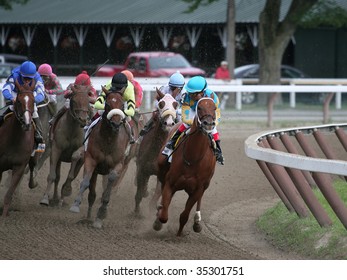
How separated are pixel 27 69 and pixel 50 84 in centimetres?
231

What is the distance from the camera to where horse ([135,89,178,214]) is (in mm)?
11836

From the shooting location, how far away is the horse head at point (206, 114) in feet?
Answer: 32.2

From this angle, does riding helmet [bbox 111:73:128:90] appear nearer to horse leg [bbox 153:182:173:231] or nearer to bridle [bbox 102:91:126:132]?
bridle [bbox 102:91:126:132]

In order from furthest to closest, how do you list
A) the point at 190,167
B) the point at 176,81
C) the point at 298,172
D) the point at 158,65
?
the point at 158,65
the point at 176,81
the point at 190,167
the point at 298,172

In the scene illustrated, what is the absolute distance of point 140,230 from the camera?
11203mm

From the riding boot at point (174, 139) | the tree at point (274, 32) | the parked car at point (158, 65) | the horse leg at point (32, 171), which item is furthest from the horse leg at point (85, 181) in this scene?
the parked car at point (158, 65)

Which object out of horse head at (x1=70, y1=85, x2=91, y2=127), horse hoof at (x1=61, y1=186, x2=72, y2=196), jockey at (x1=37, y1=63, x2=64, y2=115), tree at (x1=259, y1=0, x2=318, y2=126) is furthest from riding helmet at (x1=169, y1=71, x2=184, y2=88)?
tree at (x1=259, y1=0, x2=318, y2=126)

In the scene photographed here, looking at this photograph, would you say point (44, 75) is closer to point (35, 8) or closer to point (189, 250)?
point (189, 250)

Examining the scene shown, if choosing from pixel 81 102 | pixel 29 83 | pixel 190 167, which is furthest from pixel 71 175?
pixel 190 167

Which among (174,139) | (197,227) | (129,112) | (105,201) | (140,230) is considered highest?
(129,112)

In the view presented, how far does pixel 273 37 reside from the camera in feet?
104

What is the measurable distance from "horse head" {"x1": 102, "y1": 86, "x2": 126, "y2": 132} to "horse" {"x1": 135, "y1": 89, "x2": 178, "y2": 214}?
65 centimetres

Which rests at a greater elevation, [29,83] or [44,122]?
[29,83]

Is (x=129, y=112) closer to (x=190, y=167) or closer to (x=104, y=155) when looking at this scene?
(x=104, y=155)
